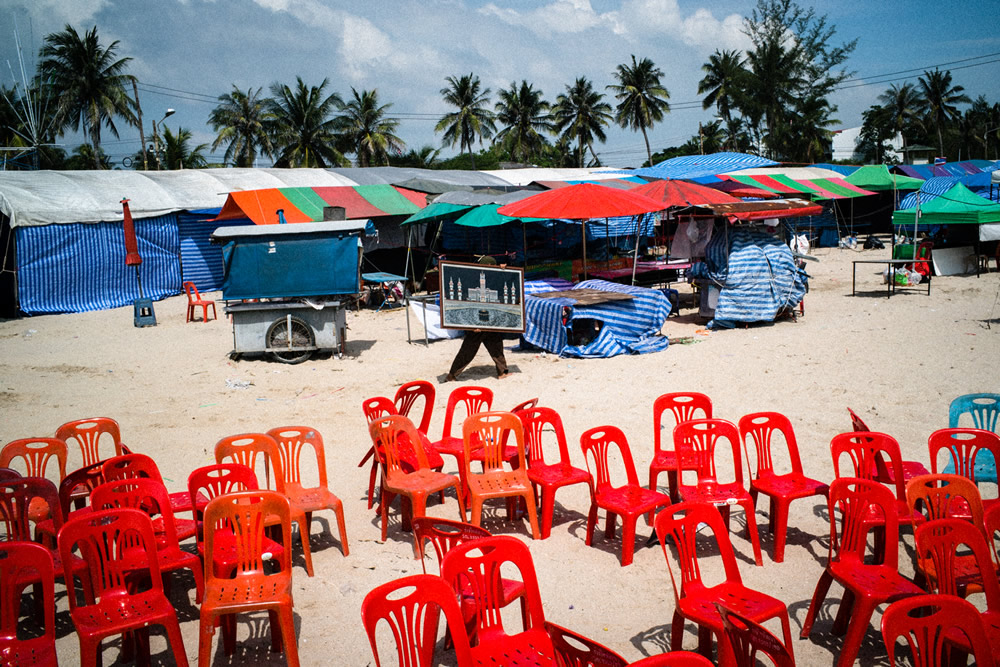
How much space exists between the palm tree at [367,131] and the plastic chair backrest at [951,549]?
40862mm

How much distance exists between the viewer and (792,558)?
16.2 ft

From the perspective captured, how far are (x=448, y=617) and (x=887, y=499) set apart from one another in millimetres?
2436

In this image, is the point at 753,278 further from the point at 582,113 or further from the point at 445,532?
the point at 582,113

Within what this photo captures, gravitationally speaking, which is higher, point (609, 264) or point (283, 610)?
point (609, 264)

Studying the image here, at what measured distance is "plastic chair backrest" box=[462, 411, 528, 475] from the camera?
546 centimetres

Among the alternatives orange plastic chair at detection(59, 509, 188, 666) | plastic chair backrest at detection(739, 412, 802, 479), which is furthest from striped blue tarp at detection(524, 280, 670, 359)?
orange plastic chair at detection(59, 509, 188, 666)

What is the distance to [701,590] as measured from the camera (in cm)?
375

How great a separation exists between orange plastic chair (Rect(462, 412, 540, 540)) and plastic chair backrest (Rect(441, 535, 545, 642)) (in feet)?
5.13

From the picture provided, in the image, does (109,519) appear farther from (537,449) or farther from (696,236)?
(696,236)

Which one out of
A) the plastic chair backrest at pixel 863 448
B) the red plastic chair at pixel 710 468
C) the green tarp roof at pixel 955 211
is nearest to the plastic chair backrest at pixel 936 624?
the red plastic chair at pixel 710 468

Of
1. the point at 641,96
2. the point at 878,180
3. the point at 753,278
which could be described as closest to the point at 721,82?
the point at 641,96

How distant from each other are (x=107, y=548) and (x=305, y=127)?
40.8m


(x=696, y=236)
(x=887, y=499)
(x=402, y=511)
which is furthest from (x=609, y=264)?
(x=887, y=499)

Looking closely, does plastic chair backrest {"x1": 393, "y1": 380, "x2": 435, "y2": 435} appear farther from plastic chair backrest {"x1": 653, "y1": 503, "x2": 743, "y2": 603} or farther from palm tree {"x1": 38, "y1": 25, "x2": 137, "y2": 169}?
palm tree {"x1": 38, "y1": 25, "x2": 137, "y2": 169}
